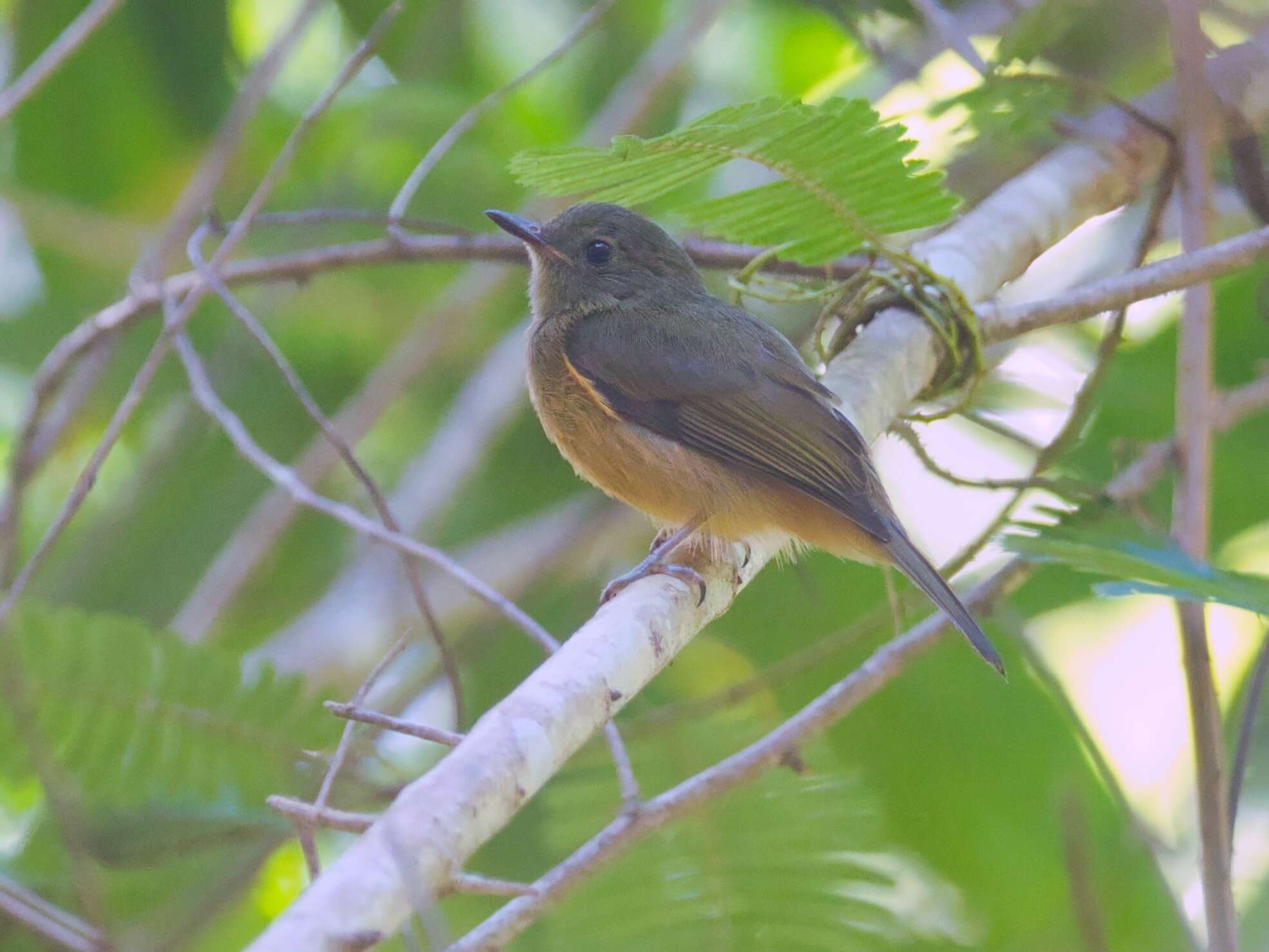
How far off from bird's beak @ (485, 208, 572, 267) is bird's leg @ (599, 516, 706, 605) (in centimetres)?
93

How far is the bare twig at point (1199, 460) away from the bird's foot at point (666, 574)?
2.76ft

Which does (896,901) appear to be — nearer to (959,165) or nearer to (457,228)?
(457,228)

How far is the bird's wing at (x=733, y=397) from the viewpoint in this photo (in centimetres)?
297

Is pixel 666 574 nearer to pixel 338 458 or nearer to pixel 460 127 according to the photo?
pixel 460 127

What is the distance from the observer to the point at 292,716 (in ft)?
10.6

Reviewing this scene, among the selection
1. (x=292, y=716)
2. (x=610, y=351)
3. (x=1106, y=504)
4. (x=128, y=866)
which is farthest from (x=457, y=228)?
(x=128, y=866)

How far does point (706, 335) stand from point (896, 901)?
4.66 feet

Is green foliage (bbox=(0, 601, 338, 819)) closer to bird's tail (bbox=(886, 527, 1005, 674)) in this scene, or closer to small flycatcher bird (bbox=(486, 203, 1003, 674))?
small flycatcher bird (bbox=(486, 203, 1003, 674))

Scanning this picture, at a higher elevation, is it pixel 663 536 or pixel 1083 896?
pixel 663 536

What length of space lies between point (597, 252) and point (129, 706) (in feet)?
5.43

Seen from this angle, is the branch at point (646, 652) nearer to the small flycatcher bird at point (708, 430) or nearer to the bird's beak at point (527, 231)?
the small flycatcher bird at point (708, 430)

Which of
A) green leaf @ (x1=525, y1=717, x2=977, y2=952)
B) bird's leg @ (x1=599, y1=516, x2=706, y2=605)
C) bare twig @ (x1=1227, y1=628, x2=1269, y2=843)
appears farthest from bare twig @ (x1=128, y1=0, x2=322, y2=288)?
bare twig @ (x1=1227, y1=628, x2=1269, y2=843)

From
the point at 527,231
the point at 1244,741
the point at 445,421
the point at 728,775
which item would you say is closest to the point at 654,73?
the point at 527,231

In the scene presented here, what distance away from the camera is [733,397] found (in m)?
3.15
